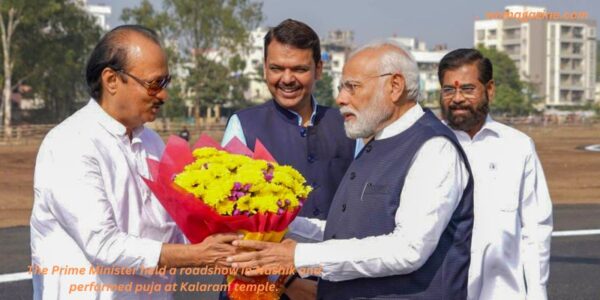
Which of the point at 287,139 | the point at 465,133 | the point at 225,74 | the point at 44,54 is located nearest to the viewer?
the point at 287,139

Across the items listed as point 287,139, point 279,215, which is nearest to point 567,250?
point 287,139

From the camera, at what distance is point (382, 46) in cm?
362

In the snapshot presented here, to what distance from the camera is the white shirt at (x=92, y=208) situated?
3.51 meters

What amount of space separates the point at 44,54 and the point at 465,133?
186ft

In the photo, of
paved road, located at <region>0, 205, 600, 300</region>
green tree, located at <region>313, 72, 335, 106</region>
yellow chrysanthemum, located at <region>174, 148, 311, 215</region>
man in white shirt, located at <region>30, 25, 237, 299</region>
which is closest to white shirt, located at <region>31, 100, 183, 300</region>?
man in white shirt, located at <region>30, 25, 237, 299</region>

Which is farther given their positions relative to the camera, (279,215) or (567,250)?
(567,250)

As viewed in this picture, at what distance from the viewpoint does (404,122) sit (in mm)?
3566

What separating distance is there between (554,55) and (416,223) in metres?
152

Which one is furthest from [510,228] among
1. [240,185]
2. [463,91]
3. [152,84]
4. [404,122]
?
[152,84]

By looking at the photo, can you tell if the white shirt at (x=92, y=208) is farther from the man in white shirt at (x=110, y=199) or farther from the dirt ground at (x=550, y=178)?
the dirt ground at (x=550, y=178)

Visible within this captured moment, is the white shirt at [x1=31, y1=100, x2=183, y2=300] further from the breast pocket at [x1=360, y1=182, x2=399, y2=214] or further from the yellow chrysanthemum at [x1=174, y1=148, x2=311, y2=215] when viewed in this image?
the breast pocket at [x1=360, y1=182, x2=399, y2=214]

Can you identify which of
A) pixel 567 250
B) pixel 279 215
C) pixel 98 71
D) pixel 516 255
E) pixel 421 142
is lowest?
pixel 567 250

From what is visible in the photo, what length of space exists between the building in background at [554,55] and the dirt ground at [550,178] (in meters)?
111

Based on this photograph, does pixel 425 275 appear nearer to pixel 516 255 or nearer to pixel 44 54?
pixel 516 255
